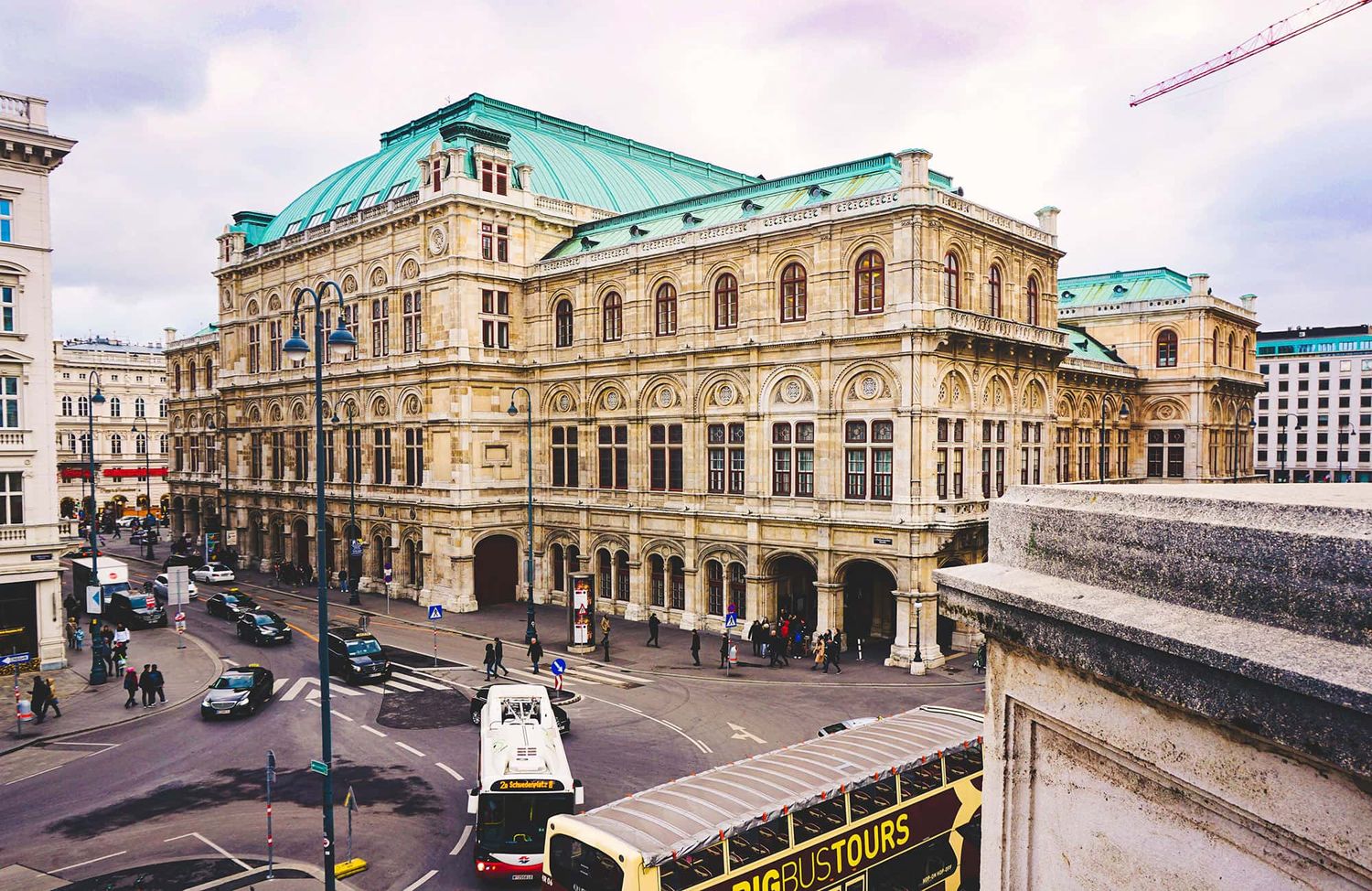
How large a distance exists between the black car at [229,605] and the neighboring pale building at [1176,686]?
157ft

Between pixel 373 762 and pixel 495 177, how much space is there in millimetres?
34399

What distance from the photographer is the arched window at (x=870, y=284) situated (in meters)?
36.1

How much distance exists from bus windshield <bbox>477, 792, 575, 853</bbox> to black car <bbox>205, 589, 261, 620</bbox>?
1322 inches

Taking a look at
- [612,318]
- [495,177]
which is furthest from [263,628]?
[495,177]

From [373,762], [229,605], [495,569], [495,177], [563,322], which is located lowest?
[373,762]

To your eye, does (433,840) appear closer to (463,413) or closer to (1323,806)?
(1323,806)

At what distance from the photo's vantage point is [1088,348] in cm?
5703

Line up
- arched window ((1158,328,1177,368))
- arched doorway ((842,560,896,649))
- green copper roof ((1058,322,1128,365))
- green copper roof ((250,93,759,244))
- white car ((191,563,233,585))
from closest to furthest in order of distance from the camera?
arched doorway ((842,560,896,649))
green copper roof ((250,93,759,244))
green copper roof ((1058,322,1128,365))
white car ((191,563,233,585))
arched window ((1158,328,1177,368))

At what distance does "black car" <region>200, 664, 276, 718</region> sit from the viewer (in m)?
28.7

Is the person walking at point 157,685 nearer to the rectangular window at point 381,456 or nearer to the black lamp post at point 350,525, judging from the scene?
the black lamp post at point 350,525

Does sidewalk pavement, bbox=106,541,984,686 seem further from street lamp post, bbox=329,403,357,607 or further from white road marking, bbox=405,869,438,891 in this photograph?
white road marking, bbox=405,869,438,891

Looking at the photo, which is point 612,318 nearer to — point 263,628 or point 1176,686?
point 263,628

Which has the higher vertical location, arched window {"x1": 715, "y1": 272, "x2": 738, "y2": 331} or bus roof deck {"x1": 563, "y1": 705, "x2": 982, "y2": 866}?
arched window {"x1": 715, "y1": 272, "x2": 738, "y2": 331}

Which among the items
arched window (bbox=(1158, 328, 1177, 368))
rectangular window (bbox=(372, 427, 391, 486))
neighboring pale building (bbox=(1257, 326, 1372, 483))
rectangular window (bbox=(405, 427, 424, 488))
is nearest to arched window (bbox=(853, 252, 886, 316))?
rectangular window (bbox=(405, 427, 424, 488))
